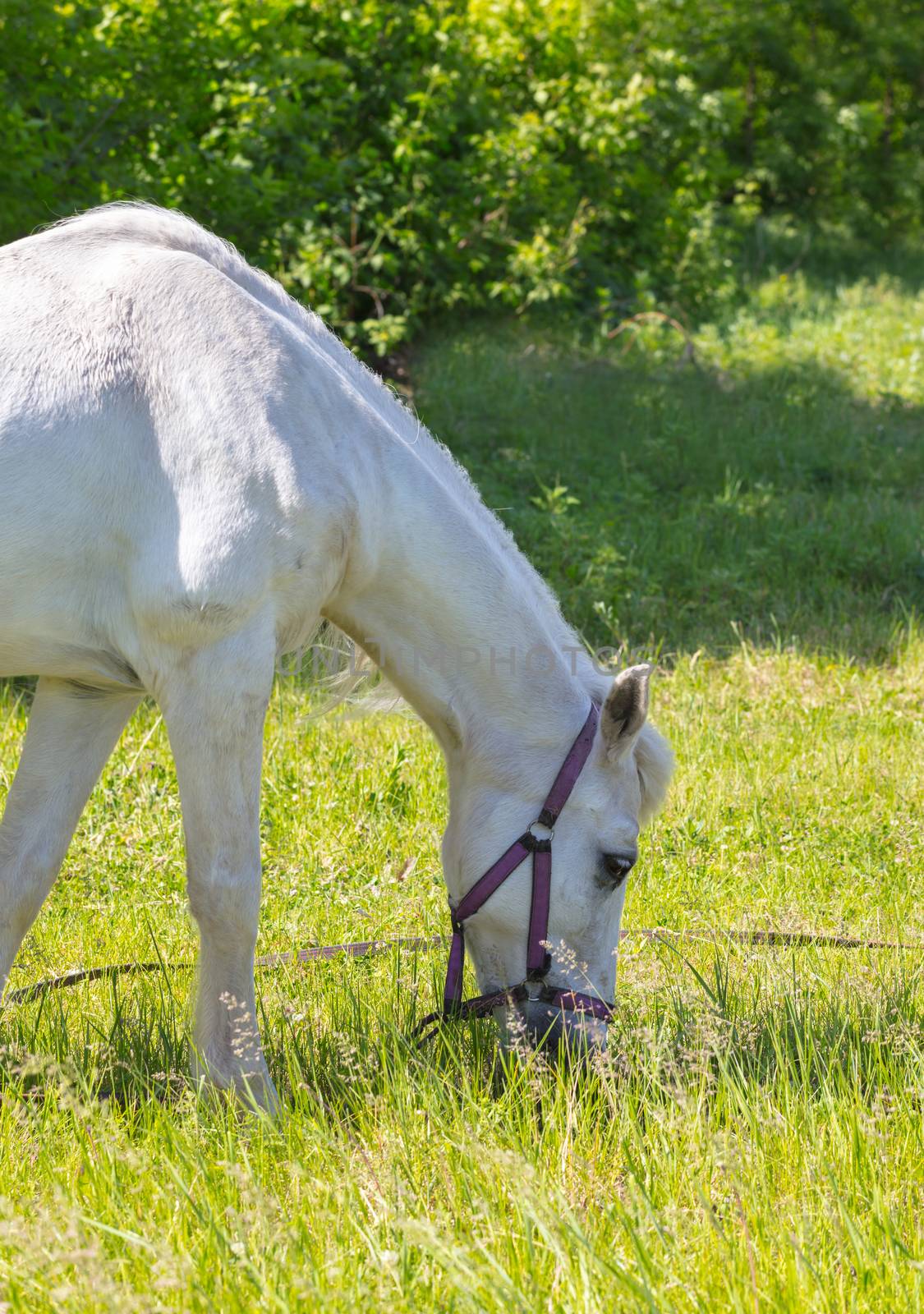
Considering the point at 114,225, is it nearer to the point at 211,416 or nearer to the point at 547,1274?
the point at 211,416

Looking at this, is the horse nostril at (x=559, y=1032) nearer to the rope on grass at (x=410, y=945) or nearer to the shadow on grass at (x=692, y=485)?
the rope on grass at (x=410, y=945)

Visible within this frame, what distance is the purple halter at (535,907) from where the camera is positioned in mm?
3064

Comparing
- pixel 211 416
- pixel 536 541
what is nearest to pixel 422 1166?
pixel 211 416

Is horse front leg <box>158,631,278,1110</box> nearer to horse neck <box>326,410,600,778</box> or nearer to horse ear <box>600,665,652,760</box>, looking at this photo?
horse neck <box>326,410,600,778</box>

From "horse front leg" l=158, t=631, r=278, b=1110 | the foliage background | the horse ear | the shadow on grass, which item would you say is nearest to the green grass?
the shadow on grass

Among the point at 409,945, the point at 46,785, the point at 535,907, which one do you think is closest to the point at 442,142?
the point at 409,945

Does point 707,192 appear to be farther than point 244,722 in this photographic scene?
Yes

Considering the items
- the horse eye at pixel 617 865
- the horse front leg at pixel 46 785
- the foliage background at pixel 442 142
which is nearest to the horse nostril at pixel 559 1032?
the horse eye at pixel 617 865

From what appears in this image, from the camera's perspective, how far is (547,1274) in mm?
2084

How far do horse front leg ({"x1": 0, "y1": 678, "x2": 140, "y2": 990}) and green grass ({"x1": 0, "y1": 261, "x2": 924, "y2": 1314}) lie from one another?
30 centimetres

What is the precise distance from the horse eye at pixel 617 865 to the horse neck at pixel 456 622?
0.28 m

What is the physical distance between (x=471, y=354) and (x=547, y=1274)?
8488 mm

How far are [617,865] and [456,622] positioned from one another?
27.6 inches

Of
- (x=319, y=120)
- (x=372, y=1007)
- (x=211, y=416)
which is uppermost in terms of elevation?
(x=319, y=120)
